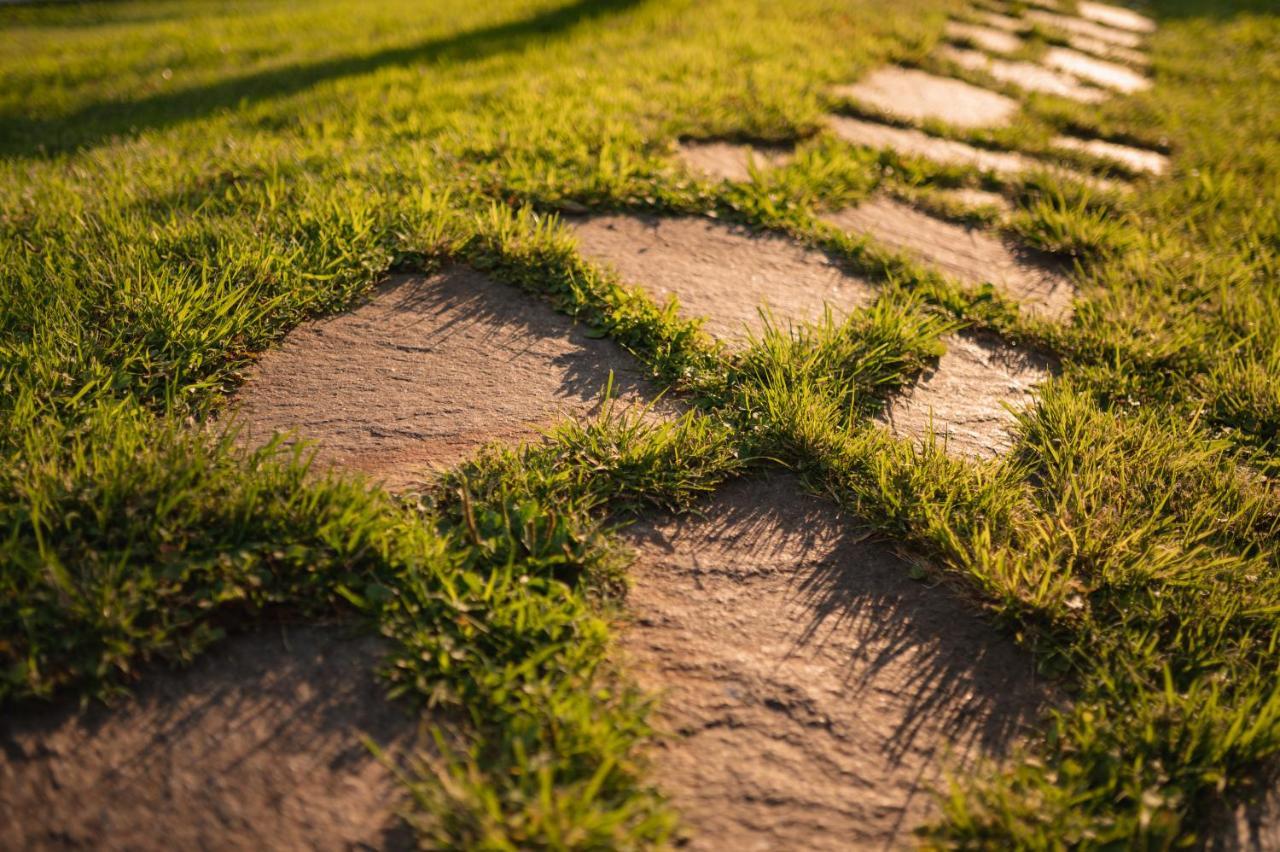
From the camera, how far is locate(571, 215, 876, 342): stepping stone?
2750mm

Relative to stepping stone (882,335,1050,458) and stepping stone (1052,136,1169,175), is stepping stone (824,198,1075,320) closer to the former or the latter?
stepping stone (882,335,1050,458)

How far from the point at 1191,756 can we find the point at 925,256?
2.02 m

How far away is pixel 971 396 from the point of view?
2480 millimetres

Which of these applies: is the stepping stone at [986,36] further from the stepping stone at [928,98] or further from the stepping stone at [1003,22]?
the stepping stone at [928,98]

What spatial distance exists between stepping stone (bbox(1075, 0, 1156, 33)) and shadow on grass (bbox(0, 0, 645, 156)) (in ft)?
14.3

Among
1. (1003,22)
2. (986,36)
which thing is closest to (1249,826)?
(986,36)

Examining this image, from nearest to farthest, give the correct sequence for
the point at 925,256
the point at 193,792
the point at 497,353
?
1. the point at 193,792
2. the point at 497,353
3. the point at 925,256

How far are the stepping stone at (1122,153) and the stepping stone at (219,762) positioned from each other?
4.02 meters

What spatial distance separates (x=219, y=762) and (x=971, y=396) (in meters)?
2.02

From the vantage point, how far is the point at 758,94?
426cm

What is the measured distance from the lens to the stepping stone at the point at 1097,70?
541 centimetres

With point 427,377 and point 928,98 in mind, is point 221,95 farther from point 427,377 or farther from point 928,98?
point 928,98

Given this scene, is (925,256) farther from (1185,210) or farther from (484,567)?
(484,567)

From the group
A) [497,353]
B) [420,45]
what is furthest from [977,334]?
[420,45]
